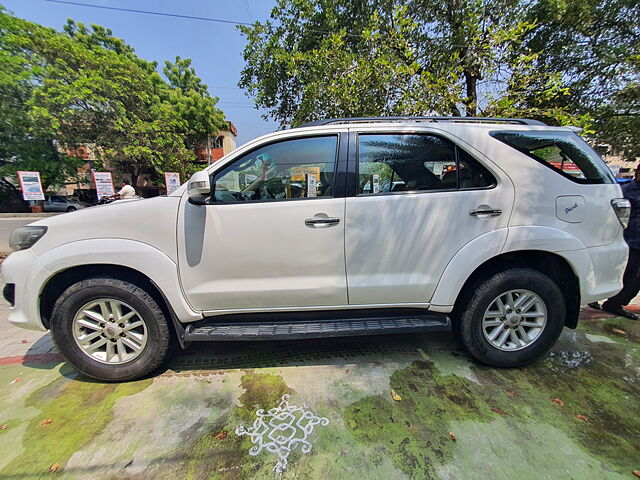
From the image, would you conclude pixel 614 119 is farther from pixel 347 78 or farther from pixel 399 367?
pixel 399 367

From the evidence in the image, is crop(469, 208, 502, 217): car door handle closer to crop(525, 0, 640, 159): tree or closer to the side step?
the side step

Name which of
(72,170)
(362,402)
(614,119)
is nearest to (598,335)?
(362,402)

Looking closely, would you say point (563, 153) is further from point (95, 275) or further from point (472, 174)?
point (95, 275)

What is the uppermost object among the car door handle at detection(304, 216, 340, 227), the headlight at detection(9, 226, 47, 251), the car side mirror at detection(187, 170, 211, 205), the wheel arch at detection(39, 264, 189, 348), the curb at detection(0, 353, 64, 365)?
the car side mirror at detection(187, 170, 211, 205)

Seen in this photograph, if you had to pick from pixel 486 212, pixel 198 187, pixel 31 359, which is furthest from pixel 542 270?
pixel 31 359

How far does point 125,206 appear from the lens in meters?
2.13

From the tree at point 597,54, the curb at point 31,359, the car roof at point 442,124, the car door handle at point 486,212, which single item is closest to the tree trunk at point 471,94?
the tree at point 597,54

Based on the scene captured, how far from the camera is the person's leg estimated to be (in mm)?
3229

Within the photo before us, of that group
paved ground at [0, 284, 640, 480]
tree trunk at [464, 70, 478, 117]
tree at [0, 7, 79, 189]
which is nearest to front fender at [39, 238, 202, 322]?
paved ground at [0, 284, 640, 480]

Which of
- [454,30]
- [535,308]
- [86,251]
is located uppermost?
[454,30]

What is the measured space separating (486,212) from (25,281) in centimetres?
365

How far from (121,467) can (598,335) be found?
442 centimetres

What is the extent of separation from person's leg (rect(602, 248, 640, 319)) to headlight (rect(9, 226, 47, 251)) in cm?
596

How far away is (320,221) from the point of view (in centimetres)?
212
